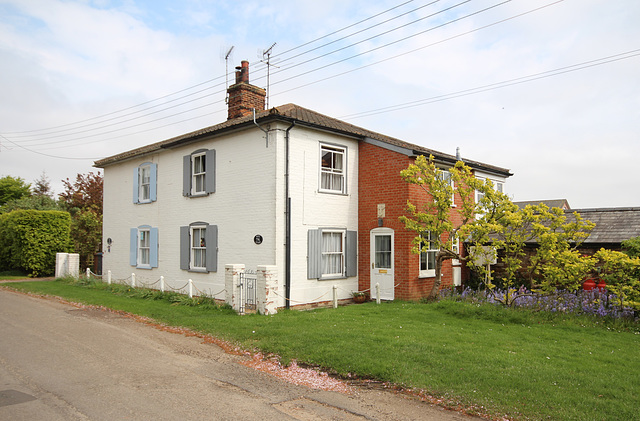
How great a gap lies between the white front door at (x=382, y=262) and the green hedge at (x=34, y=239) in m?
19.2

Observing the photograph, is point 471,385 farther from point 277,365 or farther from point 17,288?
point 17,288

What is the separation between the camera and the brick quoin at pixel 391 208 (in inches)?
581

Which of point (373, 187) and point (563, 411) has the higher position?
point (373, 187)

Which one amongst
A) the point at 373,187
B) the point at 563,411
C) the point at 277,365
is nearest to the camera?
the point at 563,411

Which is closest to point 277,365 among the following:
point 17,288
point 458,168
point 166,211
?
point 458,168

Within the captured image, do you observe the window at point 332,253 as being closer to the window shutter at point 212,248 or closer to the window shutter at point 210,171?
the window shutter at point 212,248

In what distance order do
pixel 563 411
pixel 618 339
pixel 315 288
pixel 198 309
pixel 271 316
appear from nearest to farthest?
pixel 563 411, pixel 618 339, pixel 271 316, pixel 198 309, pixel 315 288

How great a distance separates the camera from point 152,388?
682 centimetres

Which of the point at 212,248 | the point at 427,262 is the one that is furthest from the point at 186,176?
the point at 427,262

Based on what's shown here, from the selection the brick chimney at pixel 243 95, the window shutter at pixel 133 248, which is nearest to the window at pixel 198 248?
the window shutter at pixel 133 248

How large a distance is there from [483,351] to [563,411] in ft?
8.43

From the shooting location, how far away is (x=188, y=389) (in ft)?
22.4

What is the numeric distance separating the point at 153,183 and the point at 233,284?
808cm

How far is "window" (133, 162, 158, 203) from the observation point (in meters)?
19.1
